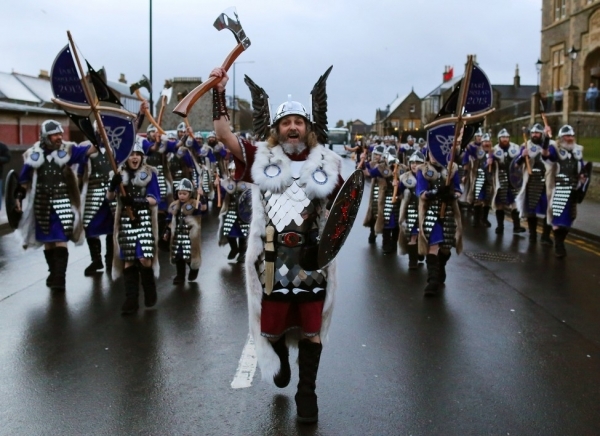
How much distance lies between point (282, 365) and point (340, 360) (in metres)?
0.95

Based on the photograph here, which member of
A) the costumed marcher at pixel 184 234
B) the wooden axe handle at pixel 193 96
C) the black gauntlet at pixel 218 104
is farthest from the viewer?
the costumed marcher at pixel 184 234

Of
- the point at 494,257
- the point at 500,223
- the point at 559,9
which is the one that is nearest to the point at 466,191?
the point at 500,223

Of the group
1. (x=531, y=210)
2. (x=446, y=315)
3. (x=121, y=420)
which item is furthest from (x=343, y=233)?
(x=531, y=210)

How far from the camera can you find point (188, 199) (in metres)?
8.81

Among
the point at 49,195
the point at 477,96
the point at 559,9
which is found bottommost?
the point at 49,195

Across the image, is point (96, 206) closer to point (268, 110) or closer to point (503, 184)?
point (268, 110)

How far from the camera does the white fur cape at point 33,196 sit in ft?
26.9

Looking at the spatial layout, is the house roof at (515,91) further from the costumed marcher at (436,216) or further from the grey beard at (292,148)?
the grey beard at (292,148)

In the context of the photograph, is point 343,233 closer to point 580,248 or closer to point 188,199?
point 188,199

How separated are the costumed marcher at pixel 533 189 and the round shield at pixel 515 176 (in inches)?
25.6

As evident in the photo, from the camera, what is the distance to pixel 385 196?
11484 millimetres

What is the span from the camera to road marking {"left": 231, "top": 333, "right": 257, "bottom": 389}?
16.2ft

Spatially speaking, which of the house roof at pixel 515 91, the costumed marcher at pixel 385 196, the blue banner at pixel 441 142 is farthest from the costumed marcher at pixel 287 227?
the house roof at pixel 515 91

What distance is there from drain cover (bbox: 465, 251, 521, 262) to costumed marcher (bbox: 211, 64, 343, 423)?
6.53 m
